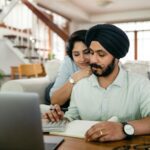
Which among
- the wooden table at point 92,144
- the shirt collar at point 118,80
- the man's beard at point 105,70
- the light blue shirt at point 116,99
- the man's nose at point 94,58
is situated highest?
the man's nose at point 94,58

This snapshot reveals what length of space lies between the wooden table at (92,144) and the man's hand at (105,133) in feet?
0.06

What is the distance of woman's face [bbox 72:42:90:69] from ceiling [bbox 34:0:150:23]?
590cm

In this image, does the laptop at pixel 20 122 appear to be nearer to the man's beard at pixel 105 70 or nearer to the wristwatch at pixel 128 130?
the wristwatch at pixel 128 130

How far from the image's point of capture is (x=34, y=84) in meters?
2.90

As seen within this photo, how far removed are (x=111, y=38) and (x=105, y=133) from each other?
20.2 inches

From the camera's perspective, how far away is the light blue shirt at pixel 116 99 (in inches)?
53.9

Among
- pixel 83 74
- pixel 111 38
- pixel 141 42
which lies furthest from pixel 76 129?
pixel 141 42

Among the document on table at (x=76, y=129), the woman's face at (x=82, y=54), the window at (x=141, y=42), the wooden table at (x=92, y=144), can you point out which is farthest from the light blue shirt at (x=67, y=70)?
the window at (x=141, y=42)

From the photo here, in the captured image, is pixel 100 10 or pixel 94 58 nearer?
pixel 94 58

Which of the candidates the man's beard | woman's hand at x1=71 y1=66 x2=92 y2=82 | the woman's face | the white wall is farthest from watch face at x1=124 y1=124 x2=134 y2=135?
the white wall

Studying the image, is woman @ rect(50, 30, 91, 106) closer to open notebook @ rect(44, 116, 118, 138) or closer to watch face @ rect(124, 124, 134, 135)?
open notebook @ rect(44, 116, 118, 138)

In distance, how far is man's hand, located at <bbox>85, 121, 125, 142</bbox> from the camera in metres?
1.03

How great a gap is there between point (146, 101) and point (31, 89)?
1.68 metres

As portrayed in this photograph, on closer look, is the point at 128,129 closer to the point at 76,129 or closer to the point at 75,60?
the point at 76,129
